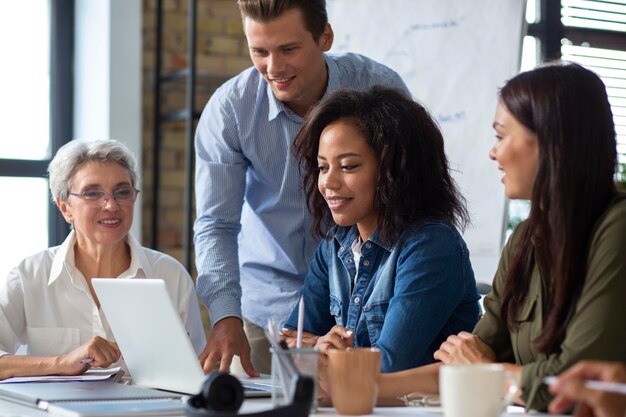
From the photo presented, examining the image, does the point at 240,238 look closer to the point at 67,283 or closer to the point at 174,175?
the point at 67,283

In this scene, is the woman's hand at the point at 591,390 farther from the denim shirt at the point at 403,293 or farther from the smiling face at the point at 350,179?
the smiling face at the point at 350,179

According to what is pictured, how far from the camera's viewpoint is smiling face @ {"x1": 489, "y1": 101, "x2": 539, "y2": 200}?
5.72ft

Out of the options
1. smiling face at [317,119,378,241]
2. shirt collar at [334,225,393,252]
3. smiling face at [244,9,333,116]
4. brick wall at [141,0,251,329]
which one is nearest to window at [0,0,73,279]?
brick wall at [141,0,251,329]

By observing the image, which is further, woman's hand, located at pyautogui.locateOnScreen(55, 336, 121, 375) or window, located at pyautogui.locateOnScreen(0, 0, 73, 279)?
window, located at pyautogui.locateOnScreen(0, 0, 73, 279)

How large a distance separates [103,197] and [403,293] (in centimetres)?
105

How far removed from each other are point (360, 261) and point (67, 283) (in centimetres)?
88

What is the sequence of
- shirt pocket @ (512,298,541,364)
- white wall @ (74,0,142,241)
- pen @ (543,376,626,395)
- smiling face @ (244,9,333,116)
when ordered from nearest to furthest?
pen @ (543,376,626,395)
shirt pocket @ (512,298,541,364)
smiling face @ (244,9,333,116)
white wall @ (74,0,142,241)

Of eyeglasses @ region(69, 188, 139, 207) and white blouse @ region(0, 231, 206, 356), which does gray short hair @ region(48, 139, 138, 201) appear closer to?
eyeglasses @ region(69, 188, 139, 207)

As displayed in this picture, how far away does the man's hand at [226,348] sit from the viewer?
2201 mm

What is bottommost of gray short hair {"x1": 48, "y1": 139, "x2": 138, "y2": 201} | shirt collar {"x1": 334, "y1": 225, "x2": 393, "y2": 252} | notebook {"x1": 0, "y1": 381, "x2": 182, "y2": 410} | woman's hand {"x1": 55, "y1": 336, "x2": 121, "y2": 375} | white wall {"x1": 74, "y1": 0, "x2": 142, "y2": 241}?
notebook {"x1": 0, "y1": 381, "x2": 182, "y2": 410}

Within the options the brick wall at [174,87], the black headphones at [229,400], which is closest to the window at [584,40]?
the brick wall at [174,87]

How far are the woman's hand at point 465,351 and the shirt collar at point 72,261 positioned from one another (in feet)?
3.56

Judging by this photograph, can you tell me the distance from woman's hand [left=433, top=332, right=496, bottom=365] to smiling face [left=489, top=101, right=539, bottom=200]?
0.31 meters

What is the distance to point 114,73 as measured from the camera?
13.5 feet
